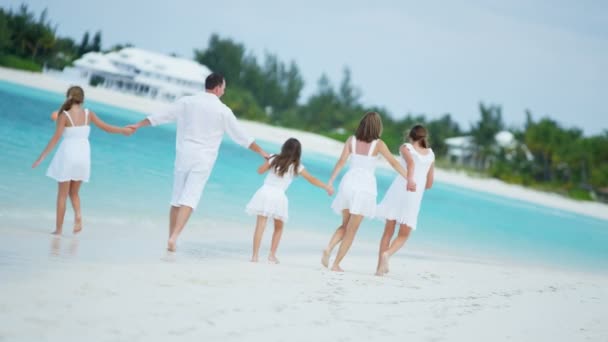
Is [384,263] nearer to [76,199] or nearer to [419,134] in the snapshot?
[419,134]

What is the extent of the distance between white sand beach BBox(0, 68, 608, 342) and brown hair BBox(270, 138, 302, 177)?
0.98 meters

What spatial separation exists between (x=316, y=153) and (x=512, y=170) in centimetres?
1746

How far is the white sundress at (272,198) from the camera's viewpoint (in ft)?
23.7

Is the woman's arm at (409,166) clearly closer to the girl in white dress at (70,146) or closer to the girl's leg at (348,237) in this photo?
the girl's leg at (348,237)

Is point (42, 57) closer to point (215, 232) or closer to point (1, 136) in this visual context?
point (1, 136)

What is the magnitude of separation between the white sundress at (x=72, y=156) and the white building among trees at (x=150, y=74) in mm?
64699

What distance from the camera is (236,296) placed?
519cm

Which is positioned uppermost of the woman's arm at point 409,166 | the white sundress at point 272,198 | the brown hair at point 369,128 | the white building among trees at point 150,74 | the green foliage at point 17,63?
the white building among trees at point 150,74

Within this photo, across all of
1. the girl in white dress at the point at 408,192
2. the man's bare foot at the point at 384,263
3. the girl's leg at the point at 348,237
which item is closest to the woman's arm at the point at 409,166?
the girl in white dress at the point at 408,192

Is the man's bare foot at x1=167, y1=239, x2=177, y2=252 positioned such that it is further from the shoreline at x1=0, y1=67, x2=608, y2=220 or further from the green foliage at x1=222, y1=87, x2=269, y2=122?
the green foliage at x1=222, y1=87, x2=269, y2=122

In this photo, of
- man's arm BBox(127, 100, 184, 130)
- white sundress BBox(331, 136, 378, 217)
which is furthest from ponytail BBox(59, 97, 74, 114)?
white sundress BBox(331, 136, 378, 217)

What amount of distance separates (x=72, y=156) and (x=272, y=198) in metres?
2.07

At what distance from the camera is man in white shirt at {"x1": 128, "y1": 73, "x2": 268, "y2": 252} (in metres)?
6.85

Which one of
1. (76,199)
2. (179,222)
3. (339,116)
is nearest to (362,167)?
(179,222)
